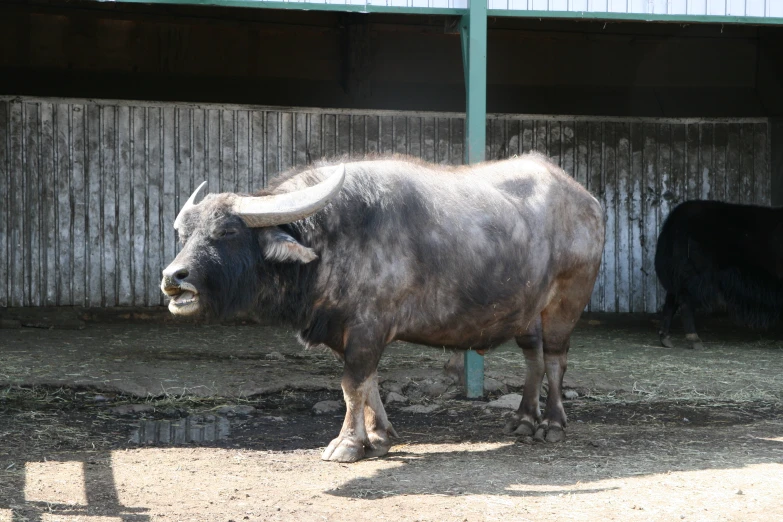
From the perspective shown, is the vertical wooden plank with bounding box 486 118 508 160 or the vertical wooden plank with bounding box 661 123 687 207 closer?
the vertical wooden plank with bounding box 486 118 508 160

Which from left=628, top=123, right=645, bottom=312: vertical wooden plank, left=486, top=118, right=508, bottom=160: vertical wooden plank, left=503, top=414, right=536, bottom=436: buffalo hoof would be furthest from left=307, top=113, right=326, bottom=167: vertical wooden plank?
left=503, top=414, right=536, bottom=436: buffalo hoof

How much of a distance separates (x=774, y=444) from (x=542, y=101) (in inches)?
335

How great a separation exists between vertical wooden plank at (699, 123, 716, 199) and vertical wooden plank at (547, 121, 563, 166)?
7.33ft

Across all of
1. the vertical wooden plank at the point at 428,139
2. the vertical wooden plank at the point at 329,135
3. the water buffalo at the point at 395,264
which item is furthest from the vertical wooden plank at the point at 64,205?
the water buffalo at the point at 395,264

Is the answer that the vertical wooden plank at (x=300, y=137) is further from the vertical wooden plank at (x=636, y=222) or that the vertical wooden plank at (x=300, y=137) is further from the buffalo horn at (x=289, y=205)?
the buffalo horn at (x=289, y=205)

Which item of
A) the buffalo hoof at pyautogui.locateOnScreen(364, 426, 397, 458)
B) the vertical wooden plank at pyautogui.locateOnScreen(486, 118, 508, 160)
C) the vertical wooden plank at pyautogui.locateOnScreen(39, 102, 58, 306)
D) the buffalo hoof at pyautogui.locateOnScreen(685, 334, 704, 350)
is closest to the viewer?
the buffalo hoof at pyautogui.locateOnScreen(364, 426, 397, 458)

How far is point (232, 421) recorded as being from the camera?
7.67m

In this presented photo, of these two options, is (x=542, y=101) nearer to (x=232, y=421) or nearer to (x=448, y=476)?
(x=232, y=421)

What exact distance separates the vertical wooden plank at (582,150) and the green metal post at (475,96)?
6176 mm

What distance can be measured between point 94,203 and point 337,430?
23.9 feet

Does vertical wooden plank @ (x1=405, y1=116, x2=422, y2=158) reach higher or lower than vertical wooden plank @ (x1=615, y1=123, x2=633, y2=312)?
higher

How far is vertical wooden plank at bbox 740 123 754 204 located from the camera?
586 inches

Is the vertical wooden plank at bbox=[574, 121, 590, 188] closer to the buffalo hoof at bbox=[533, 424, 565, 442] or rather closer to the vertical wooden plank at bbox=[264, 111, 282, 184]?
the vertical wooden plank at bbox=[264, 111, 282, 184]

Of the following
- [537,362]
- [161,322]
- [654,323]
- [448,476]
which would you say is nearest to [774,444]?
[537,362]
